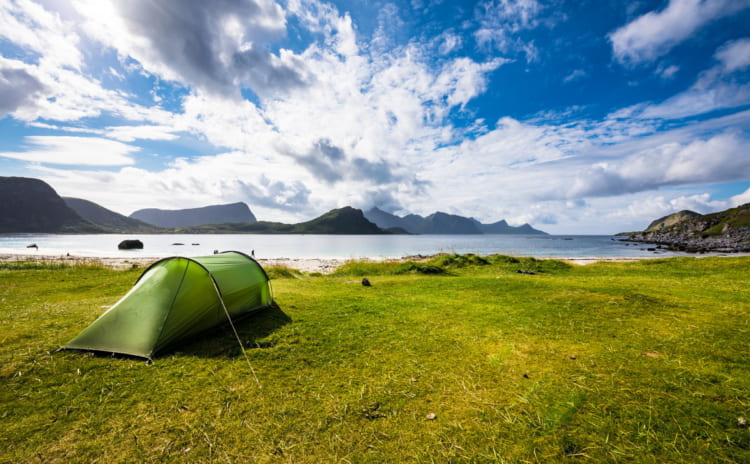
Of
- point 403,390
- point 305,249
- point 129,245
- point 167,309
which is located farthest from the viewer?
point 305,249

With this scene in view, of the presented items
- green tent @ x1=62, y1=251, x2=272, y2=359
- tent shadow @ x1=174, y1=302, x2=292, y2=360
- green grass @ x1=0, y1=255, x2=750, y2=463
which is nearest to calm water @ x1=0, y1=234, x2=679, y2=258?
green grass @ x1=0, y1=255, x2=750, y2=463

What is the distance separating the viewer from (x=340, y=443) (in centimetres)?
394

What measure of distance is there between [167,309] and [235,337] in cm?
191

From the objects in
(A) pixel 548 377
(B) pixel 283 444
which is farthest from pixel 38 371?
(A) pixel 548 377

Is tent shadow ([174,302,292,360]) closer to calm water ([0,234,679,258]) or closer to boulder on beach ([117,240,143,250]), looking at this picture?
calm water ([0,234,679,258])

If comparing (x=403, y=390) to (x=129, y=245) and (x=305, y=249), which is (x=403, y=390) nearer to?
(x=305, y=249)

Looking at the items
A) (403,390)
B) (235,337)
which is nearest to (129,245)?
(235,337)

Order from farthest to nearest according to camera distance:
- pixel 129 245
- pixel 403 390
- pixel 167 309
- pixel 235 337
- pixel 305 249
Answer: pixel 305 249 < pixel 129 245 < pixel 235 337 < pixel 167 309 < pixel 403 390

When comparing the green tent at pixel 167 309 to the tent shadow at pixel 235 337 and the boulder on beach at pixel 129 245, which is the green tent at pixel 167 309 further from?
the boulder on beach at pixel 129 245

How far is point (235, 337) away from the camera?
26.7 feet

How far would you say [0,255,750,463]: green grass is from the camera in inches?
151

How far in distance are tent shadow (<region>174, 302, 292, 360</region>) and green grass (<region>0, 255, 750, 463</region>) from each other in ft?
0.24

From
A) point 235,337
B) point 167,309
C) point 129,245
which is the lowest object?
point 129,245

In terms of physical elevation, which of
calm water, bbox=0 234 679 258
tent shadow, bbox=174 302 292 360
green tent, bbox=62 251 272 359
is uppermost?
green tent, bbox=62 251 272 359
